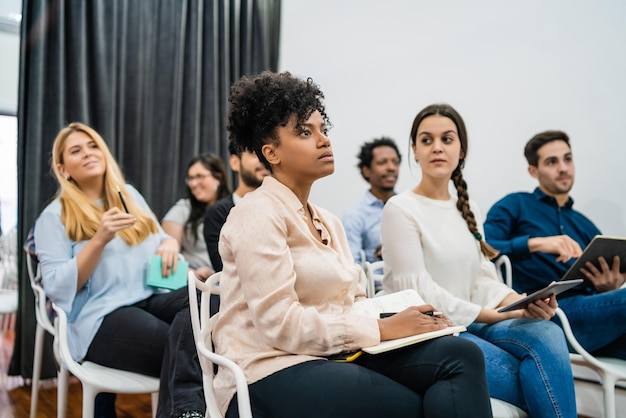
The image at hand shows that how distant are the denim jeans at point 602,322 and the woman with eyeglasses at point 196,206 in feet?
5.51

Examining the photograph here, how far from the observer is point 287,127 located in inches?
50.7

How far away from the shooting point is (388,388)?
108 centimetres

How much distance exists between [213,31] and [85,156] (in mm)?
1833

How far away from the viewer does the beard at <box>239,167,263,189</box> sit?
2432mm

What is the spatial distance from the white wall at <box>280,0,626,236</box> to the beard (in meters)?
1.24

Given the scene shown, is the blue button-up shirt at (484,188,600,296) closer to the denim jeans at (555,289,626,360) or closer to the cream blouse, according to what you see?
the denim jeans at (555,289,626,360)

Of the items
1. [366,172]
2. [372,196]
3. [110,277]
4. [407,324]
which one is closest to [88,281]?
[110,277]

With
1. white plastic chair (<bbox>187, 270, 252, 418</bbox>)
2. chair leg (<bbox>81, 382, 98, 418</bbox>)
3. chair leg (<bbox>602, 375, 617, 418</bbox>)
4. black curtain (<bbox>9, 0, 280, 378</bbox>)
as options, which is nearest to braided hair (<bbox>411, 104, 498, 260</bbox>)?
chair leg (<bbox>602, 375, 617, 418</bbox>)

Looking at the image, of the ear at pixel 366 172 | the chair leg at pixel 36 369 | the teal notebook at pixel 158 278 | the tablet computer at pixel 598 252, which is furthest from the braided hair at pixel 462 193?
the chair leg at pixel 36 369

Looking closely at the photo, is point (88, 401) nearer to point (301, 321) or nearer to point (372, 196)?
point (301, 321)

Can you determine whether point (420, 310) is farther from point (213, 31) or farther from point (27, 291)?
point (213, 31)

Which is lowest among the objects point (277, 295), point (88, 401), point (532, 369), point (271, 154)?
point (88, 401)

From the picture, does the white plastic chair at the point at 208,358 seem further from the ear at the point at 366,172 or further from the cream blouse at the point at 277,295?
the ear at the point at 366,172

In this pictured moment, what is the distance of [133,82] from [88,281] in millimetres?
1752
